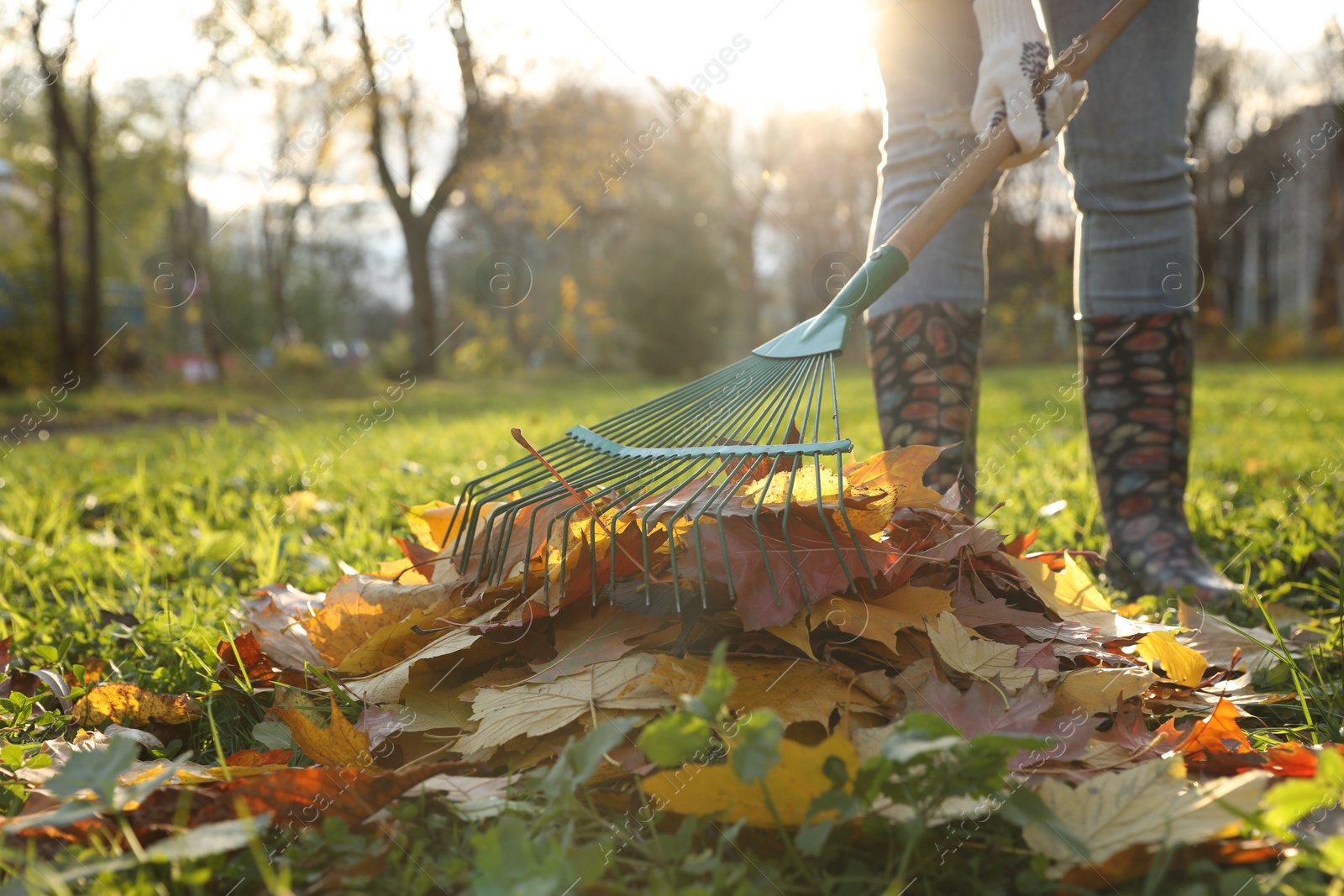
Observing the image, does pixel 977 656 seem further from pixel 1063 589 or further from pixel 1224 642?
pixel 1224 642

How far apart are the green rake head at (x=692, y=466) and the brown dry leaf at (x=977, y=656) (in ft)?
0.36

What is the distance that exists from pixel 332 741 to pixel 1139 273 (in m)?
1.69


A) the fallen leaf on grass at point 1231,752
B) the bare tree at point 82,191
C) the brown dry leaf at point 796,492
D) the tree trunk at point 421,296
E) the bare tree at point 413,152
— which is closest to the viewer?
the fallen leaf on grass at point 1231,752

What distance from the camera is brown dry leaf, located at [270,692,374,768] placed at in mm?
955

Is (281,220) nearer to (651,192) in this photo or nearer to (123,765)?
(651,192)

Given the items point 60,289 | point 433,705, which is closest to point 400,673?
point 433,705

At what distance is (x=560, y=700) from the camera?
0.94 metres

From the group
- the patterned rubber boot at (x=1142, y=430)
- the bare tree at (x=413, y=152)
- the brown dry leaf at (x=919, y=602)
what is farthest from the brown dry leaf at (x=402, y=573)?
the bare tree at (x=413, y=152)

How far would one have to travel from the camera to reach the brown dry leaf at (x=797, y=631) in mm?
954

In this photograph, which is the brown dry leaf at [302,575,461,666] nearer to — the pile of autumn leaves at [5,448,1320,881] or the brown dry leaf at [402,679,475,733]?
the pile of autumn leaves at [5,448,1320,881]

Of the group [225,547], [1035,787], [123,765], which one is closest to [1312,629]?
[1035,787]

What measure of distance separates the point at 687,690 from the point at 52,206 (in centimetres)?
1282

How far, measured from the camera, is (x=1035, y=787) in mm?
785

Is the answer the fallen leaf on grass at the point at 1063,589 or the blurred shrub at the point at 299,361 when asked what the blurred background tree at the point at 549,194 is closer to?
the blurred shrub at the point at 299,361
